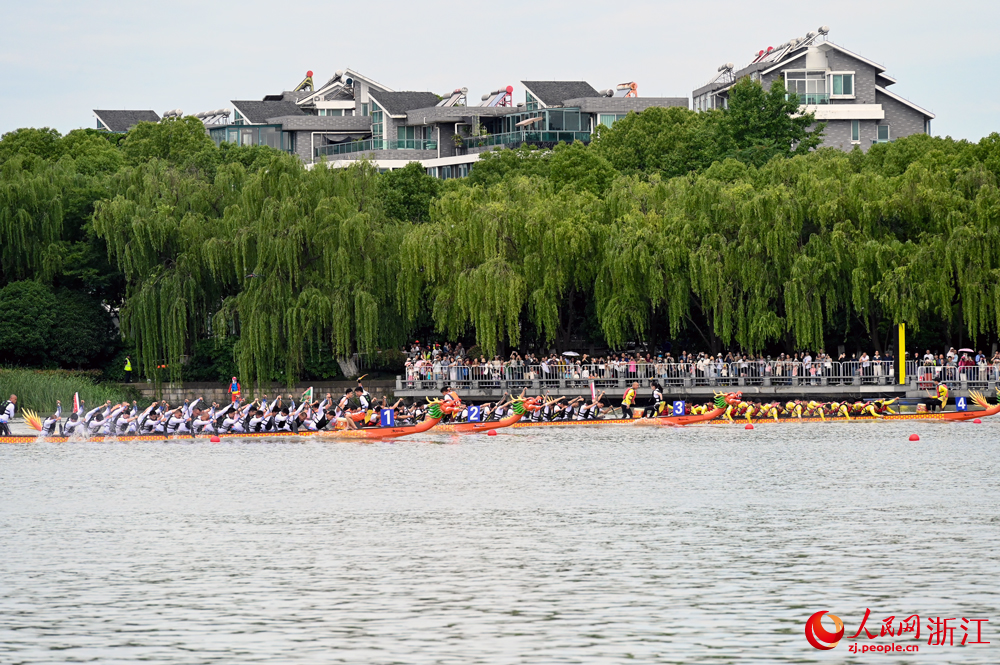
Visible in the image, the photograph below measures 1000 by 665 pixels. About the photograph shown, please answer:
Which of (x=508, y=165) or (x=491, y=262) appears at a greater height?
(x=508, y=165)

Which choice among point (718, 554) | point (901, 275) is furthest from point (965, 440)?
point (718, 554)

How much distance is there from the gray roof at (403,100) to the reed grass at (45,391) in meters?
45.3

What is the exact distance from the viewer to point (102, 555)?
76.6ft

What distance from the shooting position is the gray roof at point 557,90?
3885 inches

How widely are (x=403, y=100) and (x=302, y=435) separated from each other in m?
58.7

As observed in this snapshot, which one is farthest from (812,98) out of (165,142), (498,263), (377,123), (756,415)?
(756,415)

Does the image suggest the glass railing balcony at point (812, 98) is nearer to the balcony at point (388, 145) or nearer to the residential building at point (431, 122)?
the residential building at point (431, 122)

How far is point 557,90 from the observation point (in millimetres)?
100562

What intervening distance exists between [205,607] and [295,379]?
127 ft

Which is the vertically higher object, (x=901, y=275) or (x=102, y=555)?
(x=901, y=275)

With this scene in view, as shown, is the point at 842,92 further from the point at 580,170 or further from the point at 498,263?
the point at 498,263

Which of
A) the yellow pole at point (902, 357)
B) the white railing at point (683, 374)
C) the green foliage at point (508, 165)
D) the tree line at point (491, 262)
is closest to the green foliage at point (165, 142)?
the tree line at point (491, 262)

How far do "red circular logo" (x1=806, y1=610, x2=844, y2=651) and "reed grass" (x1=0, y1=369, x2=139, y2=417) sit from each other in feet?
147

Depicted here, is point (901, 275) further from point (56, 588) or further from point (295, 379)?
point (56, 588)
